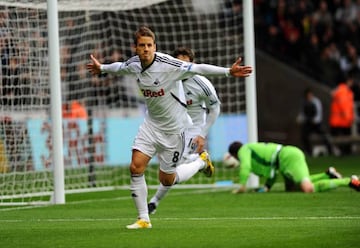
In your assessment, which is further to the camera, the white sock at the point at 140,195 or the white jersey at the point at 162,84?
the white jersey at the point at 162,84

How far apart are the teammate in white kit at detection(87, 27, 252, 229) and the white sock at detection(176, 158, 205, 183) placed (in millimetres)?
2019

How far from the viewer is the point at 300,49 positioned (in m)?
34.5

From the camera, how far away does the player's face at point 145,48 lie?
11625 millimetres

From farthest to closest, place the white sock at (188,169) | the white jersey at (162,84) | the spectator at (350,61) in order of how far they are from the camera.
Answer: the spectator at (350,61), the white sock at (188,169), the white jersey at (162,84)

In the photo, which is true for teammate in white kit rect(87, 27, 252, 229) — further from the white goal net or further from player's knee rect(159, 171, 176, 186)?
the white goal net

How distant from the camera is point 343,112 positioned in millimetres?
30594

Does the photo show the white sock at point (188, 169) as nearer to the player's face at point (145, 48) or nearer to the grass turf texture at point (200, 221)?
the grass turf texture at point (200, 221)

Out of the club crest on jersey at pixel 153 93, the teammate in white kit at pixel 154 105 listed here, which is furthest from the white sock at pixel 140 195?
the club crest on jersey at pixel 153 93

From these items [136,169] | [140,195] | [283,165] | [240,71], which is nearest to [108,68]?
[136,169]

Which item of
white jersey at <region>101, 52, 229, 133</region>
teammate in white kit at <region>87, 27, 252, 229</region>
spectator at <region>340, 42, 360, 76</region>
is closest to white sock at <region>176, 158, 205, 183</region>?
teammate in white kit at <region>87, 27, 252, 229</region>

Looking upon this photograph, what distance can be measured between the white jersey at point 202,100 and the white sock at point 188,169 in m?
0.39

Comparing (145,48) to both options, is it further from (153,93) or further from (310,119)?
(310,119)

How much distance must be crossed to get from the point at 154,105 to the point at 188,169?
9.48 feet

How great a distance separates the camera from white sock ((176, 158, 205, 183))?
48.4ft
